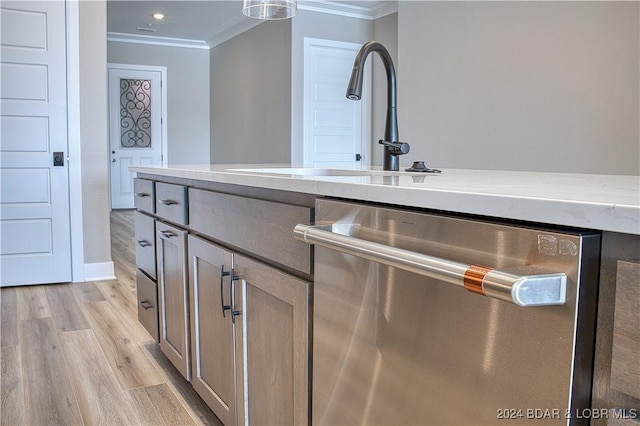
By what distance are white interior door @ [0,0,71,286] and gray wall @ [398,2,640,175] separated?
2613 millimetres

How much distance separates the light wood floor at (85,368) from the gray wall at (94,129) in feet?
1.78

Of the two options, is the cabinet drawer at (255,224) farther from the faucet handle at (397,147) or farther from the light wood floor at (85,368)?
the light wood floor at (85,368)

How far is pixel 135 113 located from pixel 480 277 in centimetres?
814

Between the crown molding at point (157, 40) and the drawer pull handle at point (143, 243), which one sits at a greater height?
the crown molding at point (157, 40)

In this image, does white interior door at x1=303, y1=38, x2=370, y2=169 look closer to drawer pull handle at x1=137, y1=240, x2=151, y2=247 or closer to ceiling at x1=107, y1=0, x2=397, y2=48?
ceiling at x1=107, y1=0, x2=397, y2=48

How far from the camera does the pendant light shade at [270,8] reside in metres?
2.58

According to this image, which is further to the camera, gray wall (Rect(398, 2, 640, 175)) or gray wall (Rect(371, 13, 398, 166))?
gray wall (Rect(371, 13, 398, 166))

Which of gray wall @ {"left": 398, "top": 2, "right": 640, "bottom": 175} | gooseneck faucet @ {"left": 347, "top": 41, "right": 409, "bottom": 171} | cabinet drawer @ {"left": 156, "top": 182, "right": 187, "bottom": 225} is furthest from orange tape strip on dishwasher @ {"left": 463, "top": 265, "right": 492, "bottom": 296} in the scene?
gray wall @ {"left": 398, "top": 2, "right": 640, "bottom": 175}

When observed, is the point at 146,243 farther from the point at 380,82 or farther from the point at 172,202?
the point at 380,82

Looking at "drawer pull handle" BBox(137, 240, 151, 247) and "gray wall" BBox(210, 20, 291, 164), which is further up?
"gray wall" BBox(210, 20, 291, 164)

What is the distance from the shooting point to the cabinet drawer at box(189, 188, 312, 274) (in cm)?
114

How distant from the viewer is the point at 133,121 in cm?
805

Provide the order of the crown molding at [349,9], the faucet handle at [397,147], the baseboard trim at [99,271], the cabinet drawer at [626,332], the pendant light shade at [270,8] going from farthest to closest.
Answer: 1. the crown molding at [349,9]
2. the baseboard trim at [99,271]
3. the pendant light shade at [270,8]
4. the faucet handle at [397,147]
5. the cabinet drawer at [626,332]

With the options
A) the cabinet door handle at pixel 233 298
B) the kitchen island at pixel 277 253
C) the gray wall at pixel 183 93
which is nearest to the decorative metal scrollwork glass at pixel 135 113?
the gray wall at pixel 183 93
